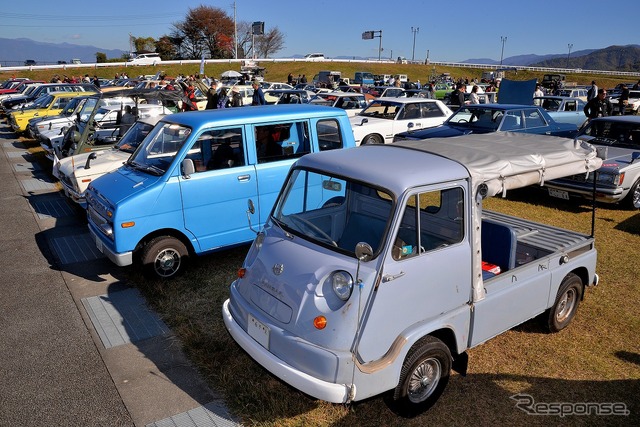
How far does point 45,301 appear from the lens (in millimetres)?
5645

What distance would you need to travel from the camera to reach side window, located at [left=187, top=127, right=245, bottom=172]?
5.97 m

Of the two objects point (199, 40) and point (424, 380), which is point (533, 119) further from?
point (199, 40)

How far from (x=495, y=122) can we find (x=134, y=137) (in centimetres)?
808

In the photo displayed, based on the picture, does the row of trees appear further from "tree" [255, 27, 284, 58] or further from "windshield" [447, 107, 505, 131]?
"windshield" [447, 107, 505, 131]

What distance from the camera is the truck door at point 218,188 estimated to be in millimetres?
5930

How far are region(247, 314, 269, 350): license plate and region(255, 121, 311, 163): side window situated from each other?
10.2ft

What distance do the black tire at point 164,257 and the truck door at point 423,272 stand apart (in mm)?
3435

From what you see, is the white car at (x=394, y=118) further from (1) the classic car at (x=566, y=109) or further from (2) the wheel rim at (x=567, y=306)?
(2) the wheel rim at (x=567, y=306)

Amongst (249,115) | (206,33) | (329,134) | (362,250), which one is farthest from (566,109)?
(206,33)

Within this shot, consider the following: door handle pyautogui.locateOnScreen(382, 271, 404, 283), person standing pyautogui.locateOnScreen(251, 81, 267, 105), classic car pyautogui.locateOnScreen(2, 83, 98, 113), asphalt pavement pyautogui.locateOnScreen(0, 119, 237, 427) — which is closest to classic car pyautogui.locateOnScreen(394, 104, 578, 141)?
person standing pyautogui.locateOnScreen(251, 81, 267, 105)

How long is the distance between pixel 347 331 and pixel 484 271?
1.94 m

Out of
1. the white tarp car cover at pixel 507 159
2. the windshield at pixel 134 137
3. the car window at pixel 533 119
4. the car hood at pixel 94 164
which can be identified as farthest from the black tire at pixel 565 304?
the car window at pixel 533 119

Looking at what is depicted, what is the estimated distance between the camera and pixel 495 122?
440 inches

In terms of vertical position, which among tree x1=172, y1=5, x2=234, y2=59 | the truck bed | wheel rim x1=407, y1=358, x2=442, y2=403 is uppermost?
tree x1=172, y1=5, x2=234, y2=59
